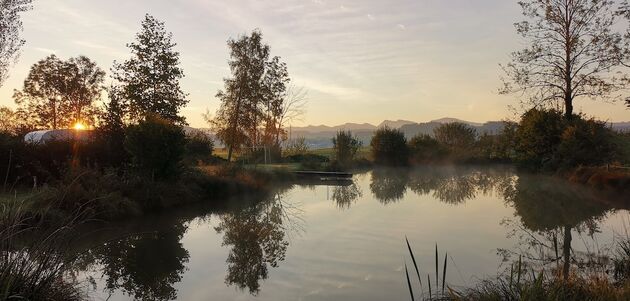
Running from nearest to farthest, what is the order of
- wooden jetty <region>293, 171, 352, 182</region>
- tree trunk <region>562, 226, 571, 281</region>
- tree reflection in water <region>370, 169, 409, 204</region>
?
1. tree trunk <region>562, 226, 571, 281</region>
2. tree reflection in water <region>370, 169, 409, 204</region>
3. wooden jetty <region>293, 171, 352, 182</region>

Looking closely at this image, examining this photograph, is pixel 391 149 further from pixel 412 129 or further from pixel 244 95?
pixel 412 129

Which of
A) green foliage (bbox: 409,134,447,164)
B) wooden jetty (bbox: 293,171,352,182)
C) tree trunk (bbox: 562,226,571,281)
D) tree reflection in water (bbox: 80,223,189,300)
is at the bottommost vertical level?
tree reflection in water (bbox: 80,223,189,300)

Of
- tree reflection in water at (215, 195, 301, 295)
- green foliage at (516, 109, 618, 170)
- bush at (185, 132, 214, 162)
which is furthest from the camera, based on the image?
bush at (185, 132, 214, 162)

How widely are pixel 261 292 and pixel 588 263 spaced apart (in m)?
5.40

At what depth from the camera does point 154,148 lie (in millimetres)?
15734

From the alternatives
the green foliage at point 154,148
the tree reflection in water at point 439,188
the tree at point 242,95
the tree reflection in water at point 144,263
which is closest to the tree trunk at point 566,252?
the tree reflection in water at point 144,263

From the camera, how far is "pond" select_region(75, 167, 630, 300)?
6852 mm

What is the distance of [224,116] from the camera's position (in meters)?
31.7

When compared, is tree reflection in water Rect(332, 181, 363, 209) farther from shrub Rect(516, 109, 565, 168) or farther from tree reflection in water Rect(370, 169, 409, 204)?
shrub Rect(516, 109, 565, 168)

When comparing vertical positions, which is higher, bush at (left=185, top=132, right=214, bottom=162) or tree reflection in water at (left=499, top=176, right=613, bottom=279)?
bush at (left=185, top=132, right=214, bottom=162)

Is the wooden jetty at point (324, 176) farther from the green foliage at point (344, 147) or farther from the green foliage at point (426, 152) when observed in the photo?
the green foliage at point (426, 152)

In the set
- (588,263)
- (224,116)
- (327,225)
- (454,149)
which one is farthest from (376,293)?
(454,149)

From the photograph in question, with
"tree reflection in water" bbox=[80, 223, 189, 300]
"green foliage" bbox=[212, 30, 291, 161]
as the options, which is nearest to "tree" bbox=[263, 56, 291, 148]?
"green foliage" bbox=[212, 30, 291, 161]

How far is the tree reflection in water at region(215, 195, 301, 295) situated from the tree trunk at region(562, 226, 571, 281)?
456cm
